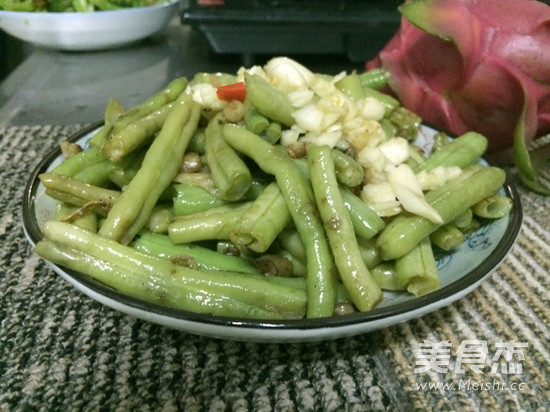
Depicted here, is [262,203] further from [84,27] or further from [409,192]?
[84,27]

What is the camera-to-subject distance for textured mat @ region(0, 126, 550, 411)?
65cm

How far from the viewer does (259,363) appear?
0.72 meters

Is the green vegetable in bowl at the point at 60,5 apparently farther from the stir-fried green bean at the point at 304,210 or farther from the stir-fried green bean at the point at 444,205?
the stir-fried green bean at the point at 444,205

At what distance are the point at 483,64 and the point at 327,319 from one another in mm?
730

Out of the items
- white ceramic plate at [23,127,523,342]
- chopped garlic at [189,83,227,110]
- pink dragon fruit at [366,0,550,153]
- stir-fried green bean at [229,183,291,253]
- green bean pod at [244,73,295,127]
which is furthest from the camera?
pink dragon fruit at [366,0,550,153]

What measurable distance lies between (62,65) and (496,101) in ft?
5.87

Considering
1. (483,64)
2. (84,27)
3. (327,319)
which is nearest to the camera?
(327,319)

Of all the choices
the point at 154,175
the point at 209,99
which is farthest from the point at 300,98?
the point at 154,175

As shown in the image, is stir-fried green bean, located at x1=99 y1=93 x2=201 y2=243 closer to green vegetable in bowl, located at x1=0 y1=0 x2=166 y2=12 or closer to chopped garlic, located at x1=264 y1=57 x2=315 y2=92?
chopped garlic, located at x1=264 y1=57 x2=315 y2=92

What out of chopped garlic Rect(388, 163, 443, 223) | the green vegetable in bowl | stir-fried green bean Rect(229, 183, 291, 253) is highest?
stir-fried green bean Rect(229, 183, 291, 253)

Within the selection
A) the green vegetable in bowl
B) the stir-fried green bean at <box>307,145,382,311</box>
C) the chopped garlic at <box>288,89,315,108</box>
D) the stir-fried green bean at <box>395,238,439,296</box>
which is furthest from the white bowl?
the stir-fried green bean at <box>395,238,439,296</box>

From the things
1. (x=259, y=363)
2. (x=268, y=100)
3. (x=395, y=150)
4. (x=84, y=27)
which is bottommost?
(x=84, y=27)

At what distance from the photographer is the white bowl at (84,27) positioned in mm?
2035

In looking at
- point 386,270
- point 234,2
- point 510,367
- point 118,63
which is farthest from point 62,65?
point 510,367
